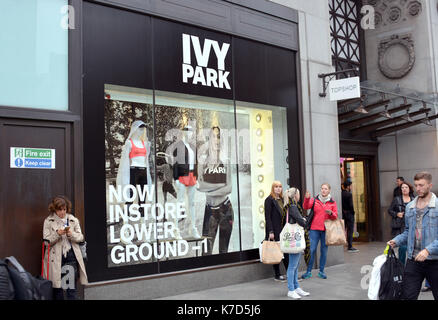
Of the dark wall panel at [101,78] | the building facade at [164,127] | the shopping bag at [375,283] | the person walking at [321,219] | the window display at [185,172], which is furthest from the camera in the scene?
the person walking at [321,219]

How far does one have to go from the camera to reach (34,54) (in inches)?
270

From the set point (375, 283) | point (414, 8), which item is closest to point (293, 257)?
point (375, 283)

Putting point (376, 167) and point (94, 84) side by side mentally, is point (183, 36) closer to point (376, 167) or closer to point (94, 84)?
point (94, 84)

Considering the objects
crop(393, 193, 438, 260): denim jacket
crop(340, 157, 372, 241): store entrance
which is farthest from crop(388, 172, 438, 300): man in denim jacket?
crop(340, 157, 372, 241): store entrance

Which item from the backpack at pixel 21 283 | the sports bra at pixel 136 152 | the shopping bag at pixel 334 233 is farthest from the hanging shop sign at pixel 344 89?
the backpack at pixel 21 283

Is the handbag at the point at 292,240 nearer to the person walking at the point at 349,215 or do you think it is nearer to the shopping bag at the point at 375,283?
the shopping bag at the point at 375,283

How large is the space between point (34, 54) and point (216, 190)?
4140 millimetres

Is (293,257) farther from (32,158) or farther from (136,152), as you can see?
(32,158)

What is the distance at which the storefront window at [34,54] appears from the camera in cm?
660

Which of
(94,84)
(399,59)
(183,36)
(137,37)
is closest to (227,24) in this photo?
(183,36)

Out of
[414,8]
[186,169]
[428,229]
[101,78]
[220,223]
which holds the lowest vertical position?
[220,223]

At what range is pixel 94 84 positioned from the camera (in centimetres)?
741

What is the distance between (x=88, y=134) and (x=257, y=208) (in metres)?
4.08

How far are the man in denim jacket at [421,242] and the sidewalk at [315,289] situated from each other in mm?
2707
